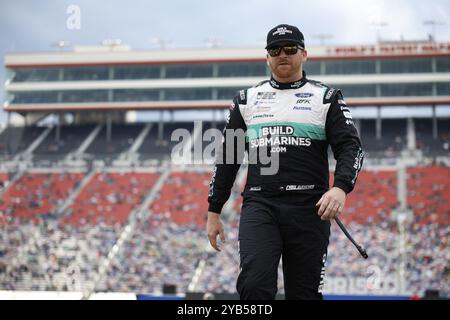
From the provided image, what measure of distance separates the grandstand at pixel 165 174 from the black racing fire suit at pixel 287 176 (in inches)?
445

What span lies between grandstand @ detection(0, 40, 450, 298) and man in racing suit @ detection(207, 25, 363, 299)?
11294 millimetres

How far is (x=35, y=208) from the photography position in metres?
35.7

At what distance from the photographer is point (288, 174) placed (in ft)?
14.3

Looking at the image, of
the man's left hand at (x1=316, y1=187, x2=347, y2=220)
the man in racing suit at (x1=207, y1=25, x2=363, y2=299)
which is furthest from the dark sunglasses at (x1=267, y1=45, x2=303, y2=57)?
the man's left hand at (x1=316, y1=187, x2=347, y2=220)

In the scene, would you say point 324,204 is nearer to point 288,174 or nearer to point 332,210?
point 332,210

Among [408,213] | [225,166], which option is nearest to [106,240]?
[408,213]

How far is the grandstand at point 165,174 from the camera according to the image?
2714 cm

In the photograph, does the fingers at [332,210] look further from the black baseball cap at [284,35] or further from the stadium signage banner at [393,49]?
the stadium signage banner at [393,49]

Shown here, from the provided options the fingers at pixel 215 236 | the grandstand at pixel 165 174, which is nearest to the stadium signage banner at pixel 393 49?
the grandstand at pixel 165 174

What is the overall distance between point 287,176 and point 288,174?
2 centimetres

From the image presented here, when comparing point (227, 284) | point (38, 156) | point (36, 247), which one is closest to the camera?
point (227, 284)

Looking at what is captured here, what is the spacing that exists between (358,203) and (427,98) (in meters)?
12.3

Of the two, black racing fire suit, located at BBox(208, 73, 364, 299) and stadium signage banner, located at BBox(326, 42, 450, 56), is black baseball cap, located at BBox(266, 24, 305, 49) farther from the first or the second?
stadium signage banner, located at BBox(326, 42, 450, 56)
